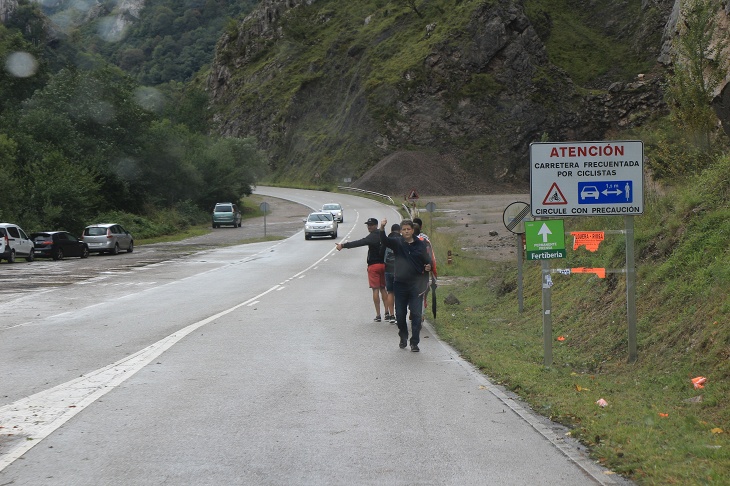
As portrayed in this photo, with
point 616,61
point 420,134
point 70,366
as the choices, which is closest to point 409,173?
point 420,134

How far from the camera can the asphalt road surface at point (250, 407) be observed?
19.2 feet

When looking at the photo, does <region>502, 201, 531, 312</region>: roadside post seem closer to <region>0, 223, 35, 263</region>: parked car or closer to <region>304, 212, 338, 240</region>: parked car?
<region>0, 223, 35, 263</region>: parked car

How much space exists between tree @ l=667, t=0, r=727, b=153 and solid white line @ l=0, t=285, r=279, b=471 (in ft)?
40.4

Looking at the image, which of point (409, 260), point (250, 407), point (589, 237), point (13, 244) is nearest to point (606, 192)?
point (589, 237)

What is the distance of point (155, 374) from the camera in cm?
983

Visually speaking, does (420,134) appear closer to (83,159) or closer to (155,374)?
(83,159)

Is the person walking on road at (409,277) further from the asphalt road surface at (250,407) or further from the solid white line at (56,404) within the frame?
the solid white line at (56,404)

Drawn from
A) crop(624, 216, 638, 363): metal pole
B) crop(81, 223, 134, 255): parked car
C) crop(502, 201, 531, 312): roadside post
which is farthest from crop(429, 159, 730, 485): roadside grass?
crop(81, 223, 134, 255): parked car

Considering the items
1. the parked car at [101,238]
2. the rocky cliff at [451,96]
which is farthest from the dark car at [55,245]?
the rocky cliff at [451,96]

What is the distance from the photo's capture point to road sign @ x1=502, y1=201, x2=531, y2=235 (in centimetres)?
1648

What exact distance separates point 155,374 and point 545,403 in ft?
15.0

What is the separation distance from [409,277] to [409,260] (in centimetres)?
25

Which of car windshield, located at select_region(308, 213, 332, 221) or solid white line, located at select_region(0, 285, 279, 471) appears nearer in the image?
solid white line, located at select_region(0, 285, 279, 471)

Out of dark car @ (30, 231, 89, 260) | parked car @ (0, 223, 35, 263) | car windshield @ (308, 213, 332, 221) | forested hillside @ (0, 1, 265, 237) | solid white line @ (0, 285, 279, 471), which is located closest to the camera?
solid white line @ (0, 285, 279, 471)
